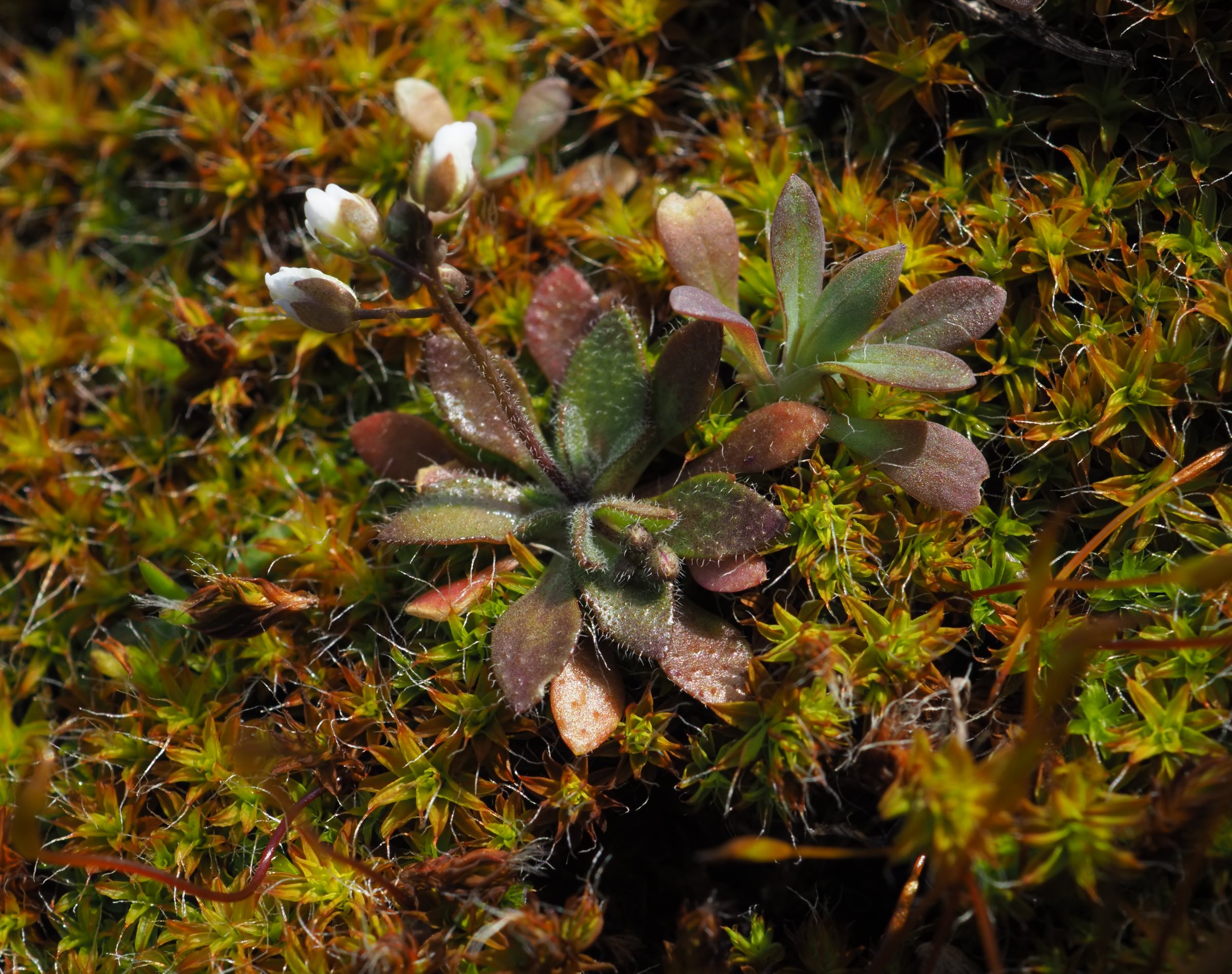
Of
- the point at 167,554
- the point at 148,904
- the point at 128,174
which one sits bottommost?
the point at 148,904

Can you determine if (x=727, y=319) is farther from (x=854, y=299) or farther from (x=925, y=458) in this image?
(x=925, y=458)

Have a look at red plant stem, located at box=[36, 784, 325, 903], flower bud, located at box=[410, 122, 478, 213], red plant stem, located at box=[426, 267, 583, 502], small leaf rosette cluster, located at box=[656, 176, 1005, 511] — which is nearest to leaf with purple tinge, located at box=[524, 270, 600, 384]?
red plant stem, located at box=[426, 267, 583, 502]

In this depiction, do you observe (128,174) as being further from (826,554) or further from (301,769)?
(826,554)

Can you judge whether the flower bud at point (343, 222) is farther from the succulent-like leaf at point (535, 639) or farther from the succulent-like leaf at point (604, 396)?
the succulent-like leaf at point (535, 639)

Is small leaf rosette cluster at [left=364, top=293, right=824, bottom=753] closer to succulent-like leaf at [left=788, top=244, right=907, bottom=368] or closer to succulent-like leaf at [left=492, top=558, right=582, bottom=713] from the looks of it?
succulent-like leaf at [left=492, top=558, right=582, bottom=713]

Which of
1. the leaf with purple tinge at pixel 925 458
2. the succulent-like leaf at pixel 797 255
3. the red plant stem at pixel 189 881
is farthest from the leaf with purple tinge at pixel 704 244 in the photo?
the red plant stem at pixel 189 881

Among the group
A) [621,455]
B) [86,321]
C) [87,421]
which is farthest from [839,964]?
[86,321]
